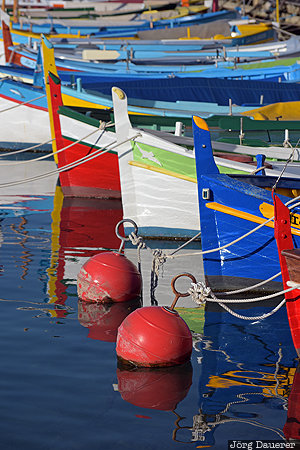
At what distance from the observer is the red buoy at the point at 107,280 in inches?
351

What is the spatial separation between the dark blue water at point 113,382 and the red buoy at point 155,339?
12 centimetres

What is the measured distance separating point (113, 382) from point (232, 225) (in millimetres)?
2926

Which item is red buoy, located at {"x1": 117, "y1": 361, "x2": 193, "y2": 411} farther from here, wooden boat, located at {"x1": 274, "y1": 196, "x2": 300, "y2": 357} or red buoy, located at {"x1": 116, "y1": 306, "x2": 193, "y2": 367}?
wooden boat, located at {"x1": 274, "y1": 196, "x2": 300, "y2": 357}

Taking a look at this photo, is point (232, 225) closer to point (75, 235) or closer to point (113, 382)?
point (113, 382)

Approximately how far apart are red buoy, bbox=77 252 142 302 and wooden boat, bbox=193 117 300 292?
0.99m

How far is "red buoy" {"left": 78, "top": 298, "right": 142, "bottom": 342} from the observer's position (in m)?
8.04

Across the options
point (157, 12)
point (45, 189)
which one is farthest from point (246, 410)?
point (157, 12)

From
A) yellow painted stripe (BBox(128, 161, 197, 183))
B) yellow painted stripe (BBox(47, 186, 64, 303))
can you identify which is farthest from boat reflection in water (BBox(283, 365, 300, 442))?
yellow painted stripe (BBox(128, 161, 197, 183))

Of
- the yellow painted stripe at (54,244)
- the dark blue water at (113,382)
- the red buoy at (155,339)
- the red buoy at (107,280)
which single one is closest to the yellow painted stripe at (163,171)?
the yellow painted stripe at (54,244)

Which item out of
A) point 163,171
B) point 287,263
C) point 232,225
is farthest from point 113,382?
point 163,171

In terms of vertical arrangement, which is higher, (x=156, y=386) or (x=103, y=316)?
(x=156, y=386)

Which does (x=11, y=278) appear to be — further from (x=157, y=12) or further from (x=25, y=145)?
(x=157, y=12)

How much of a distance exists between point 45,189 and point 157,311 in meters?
10.2

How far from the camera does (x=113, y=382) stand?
673 cm
